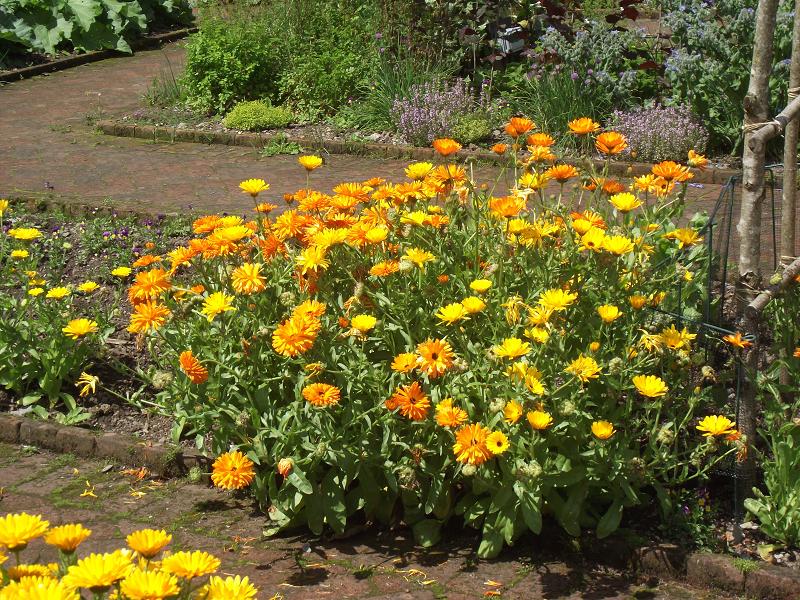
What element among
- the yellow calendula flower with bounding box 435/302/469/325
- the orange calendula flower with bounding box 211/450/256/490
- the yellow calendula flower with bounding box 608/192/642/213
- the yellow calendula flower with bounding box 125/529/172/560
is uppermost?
the yellow calendula flower with bounding box 608/192/642/213

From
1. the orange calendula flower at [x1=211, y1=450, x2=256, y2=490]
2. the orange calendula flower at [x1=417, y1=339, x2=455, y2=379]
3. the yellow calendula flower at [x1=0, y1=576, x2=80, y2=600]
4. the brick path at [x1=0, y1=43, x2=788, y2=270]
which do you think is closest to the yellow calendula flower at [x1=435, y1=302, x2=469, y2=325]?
the orange calendula flower at [x1=417, y1=339, x2=455, y2=379]

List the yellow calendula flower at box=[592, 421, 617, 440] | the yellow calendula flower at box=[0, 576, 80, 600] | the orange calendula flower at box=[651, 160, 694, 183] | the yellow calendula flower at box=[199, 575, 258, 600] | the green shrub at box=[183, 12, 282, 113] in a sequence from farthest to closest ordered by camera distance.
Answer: the green shrub at box=[183, 12, 282, 113], the orange calendula flower at box=[651, 160, 694, 183], the yellow calendula flower at box=[592, 421, 617, 440], the yellow calendula flower at box=[199, 575, 258, 600], the yellow calendula flower at box=[0, 576, 80, 600]

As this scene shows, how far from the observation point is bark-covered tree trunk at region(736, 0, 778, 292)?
3.38 m

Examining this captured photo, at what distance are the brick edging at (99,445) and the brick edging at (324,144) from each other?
389 cm

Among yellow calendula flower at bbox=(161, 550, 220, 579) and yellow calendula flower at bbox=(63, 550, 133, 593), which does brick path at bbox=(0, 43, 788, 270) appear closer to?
yellow calendula flower at bbox=(161, 550, 220, 579)

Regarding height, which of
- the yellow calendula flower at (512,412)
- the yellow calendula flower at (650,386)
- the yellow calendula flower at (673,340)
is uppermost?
the yellow calendula flower at (673,340)

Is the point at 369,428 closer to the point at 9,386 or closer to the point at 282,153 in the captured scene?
the point at 9,386

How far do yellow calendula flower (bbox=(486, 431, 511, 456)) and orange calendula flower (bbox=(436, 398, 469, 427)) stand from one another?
10 cm

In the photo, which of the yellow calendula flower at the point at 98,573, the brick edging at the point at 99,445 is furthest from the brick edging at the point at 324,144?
the yellow calendula flower at the point at 98,573

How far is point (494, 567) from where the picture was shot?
3387 mm

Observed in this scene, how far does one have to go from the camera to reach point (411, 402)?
3127 millimetres

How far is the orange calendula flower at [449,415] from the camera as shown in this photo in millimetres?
3059

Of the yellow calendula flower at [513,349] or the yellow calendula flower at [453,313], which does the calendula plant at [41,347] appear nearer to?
the yellow calendula flower at [453,313]

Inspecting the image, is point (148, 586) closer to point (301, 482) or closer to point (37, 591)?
point (37, 591)
